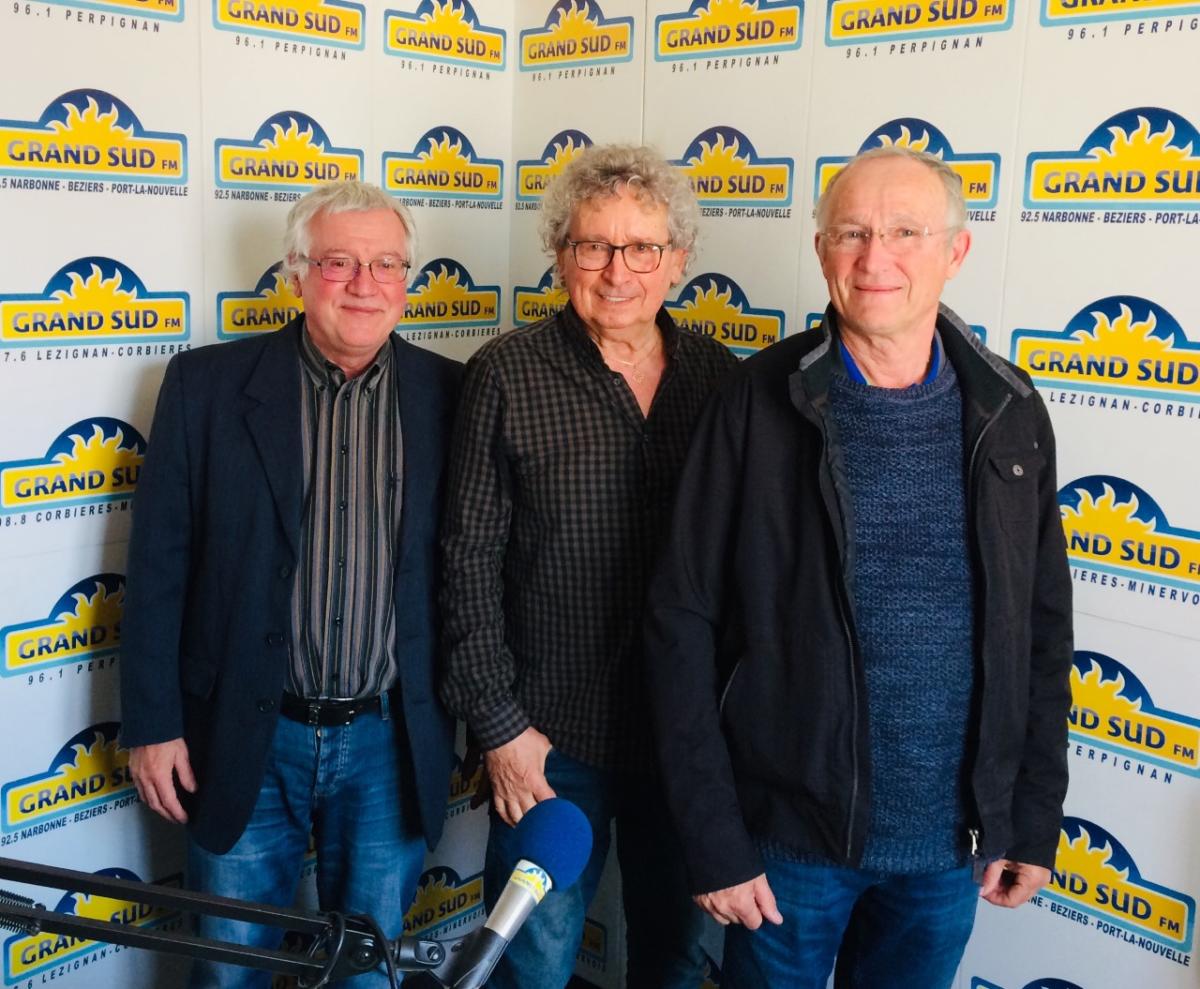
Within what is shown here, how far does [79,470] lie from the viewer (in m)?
2.20

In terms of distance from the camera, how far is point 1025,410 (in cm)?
163

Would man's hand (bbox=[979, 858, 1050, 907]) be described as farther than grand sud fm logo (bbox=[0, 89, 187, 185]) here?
No

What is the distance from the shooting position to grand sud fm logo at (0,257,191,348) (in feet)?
6.85

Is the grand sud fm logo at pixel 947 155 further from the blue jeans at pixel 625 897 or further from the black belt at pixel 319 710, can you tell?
the black belt at pixel 319 710

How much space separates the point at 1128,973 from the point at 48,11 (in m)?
2.50

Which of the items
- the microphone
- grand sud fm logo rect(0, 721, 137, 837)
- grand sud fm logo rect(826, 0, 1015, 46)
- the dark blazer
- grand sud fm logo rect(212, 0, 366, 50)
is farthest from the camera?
grand sud fm logo rect(212, 0, 366, 50)

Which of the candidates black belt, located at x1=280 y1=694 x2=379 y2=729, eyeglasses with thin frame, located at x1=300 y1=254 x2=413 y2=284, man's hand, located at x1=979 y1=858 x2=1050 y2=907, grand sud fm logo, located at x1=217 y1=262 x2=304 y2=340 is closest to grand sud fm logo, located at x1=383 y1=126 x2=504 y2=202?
grand sud fm logo, located at x1=217 y1=262 x2=304 y2=340

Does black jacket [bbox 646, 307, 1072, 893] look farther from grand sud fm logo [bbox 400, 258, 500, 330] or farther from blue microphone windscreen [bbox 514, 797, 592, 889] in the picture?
grand sud fm logo [bbox 400, 258, 500, 330]

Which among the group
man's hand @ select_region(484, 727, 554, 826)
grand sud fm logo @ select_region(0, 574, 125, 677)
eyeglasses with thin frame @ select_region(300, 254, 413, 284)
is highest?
eyeglasses with thin frame @ select_region(300, 254, 413, 284)

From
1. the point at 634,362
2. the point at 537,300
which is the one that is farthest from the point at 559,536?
the point at 537,300

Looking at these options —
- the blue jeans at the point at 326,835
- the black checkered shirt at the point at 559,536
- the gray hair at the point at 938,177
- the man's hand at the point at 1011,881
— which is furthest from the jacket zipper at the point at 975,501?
the blue jeans at the point at 326,835

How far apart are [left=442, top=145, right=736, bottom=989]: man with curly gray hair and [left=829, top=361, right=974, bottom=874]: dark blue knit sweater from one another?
1.34ft

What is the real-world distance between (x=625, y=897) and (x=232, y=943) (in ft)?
4.16

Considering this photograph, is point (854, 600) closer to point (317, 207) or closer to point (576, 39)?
point (317, 207)
